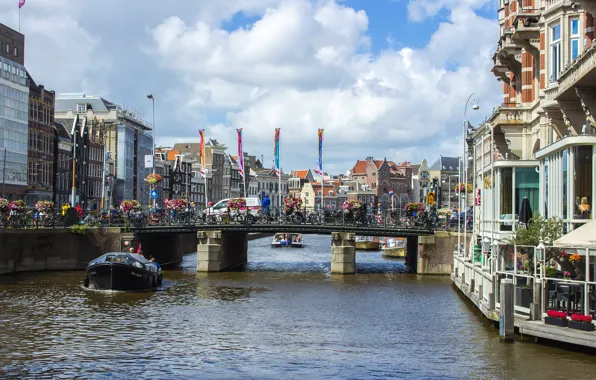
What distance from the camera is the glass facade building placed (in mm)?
92688

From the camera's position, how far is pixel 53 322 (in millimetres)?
37688

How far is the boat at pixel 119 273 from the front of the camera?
165 ft

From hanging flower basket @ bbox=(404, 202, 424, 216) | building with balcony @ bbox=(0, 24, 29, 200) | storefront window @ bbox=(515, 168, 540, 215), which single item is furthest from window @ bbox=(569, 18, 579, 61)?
building with balcony @ bbox=(0, 24, 29, 200)

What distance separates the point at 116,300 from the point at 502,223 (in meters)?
21.5

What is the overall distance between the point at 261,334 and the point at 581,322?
13.4m

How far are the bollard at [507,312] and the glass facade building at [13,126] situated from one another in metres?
71.4

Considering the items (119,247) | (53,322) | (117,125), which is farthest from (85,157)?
(53,322)

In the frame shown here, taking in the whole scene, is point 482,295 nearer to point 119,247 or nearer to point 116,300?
point 116,300

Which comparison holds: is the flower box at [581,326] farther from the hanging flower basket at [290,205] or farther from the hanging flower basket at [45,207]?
the hanging flower basket at [45,207]

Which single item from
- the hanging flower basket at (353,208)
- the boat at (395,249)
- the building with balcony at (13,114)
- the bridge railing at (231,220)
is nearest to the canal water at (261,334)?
the bridge railing at (231,220)

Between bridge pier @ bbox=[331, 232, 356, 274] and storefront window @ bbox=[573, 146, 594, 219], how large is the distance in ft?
103

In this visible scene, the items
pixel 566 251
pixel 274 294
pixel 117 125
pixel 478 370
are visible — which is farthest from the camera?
pixel 117 125

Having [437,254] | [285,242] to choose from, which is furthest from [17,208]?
[285,242]

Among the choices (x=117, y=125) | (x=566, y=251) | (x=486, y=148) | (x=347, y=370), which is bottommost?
(x=347, y=370)
